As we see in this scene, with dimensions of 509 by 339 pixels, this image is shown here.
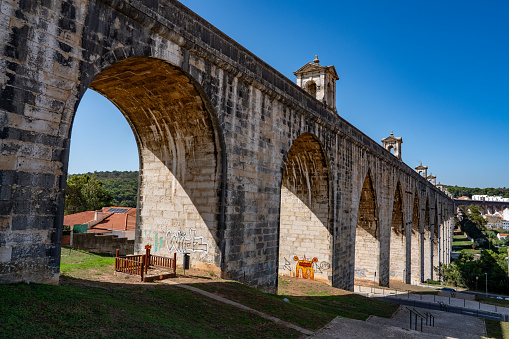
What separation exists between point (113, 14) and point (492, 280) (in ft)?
140

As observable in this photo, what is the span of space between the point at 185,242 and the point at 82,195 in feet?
124

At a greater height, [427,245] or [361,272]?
[427,245]

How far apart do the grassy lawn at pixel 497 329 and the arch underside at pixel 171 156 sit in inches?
467

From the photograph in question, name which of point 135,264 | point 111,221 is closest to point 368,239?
point 111,221

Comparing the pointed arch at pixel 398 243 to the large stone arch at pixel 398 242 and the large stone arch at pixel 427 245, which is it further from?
the large stone arch at pixel 427 245

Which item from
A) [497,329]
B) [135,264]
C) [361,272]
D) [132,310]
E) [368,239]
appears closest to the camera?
[132,310]

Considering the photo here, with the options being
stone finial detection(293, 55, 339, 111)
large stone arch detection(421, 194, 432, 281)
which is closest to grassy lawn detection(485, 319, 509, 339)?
stone finial detection(293, 55, 339, 111)

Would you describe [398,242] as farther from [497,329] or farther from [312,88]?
[312,88]

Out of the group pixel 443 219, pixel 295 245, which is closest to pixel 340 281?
pixel 295 245

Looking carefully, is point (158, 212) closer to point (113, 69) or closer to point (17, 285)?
point (113, 69)

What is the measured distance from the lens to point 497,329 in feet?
51.8

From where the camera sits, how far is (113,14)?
8227 millimetres

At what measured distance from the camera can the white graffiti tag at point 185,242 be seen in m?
11.6

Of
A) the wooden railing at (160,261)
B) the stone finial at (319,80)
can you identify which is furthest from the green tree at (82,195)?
the wooden railing at (160,261)
